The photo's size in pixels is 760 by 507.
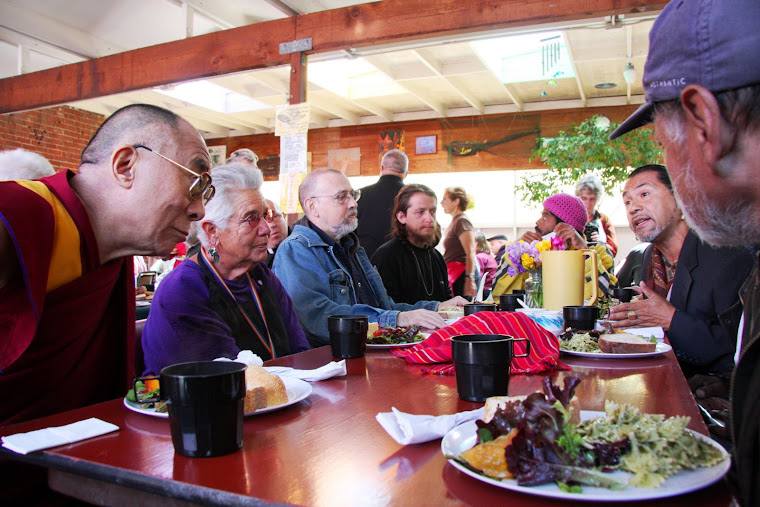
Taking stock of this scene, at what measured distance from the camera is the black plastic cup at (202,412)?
81cm

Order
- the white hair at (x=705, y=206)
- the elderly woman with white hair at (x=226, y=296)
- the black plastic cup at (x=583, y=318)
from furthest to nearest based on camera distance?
1. the black plastic cup at (x=583, y=318)
2. the elderly woman with white hair at (x=226, y=296)
3. the white hair at (x=705, y=206)

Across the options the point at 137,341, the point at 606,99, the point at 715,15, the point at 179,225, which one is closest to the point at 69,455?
the point at 179,225

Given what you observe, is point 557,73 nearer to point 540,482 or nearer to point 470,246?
point 470,246

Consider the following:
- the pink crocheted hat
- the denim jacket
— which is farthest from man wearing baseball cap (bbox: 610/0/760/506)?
the pink crocheted hat

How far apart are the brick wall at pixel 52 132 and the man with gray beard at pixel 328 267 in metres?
6.91

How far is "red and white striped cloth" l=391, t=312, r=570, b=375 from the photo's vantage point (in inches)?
54.9

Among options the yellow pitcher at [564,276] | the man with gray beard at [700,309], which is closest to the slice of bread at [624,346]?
the man with gray beard at [700,309]

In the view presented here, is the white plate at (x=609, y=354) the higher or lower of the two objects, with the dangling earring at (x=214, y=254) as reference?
lower

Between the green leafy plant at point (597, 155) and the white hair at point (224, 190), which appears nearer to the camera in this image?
the white hair at point (224, 190)

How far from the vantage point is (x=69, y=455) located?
0.83m

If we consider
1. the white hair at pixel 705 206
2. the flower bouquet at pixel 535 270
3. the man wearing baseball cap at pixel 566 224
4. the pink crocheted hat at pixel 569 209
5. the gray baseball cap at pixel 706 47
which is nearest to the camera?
the gray baseball cap at pixel 706 47

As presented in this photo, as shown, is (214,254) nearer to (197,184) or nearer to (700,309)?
(197,184)

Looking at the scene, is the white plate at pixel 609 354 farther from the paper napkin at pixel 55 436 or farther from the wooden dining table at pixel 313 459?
the paper napkin at pixel 55 436

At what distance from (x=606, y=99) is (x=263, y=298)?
7.89 meters
